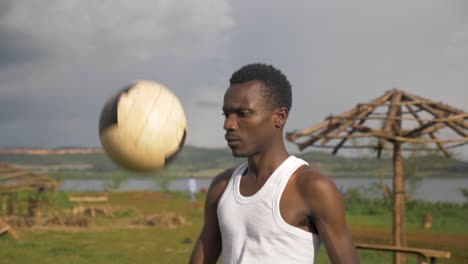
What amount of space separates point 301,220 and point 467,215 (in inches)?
812

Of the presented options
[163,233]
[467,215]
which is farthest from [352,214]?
[163,233]

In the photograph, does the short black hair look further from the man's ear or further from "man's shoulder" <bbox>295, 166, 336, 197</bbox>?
"man's shoulder" <bbox>295, 166, 336, 197</bbox>

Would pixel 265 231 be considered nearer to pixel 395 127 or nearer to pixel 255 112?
pixel 255 112

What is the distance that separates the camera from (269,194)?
7.66 ft

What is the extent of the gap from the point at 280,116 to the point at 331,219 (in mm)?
529

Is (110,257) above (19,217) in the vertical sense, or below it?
above

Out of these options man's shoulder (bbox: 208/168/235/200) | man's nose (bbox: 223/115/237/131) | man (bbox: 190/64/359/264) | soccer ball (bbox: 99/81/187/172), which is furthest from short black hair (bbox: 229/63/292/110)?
soccer ball (bbox: 99/81/187/172)

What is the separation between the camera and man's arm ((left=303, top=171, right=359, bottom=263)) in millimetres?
2209

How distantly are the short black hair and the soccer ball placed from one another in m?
0.81

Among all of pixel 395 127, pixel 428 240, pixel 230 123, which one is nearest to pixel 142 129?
pixel 230 123

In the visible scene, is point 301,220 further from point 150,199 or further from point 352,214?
point 150,199

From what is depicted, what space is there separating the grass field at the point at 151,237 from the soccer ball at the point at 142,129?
837 centimetres

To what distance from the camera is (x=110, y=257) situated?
39.3 ft

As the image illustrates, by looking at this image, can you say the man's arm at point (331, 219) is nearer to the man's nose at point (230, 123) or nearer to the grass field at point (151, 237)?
the man's nose at point (230, 123)
